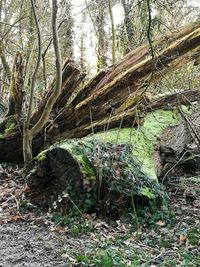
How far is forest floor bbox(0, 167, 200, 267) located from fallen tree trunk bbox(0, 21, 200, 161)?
1933 millimetres


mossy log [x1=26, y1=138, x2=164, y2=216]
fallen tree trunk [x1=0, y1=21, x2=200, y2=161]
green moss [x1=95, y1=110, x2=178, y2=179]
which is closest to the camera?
mossy log [x1=26, y1=138, x2=164, y2=216]

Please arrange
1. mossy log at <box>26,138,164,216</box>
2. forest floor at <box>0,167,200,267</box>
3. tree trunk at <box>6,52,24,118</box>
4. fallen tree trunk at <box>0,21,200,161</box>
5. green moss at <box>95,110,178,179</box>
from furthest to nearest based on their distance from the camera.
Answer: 1. tree trunk at <box>6,52,24,118</box>
2. fallen tree trunk at <box>0,21,200,161</box>
3. green moss at <box>95,110,178,179</box>
4. mossy log at <box>26,138,164,216</box>
5. forest floor at <box>0,167,200,267</box>

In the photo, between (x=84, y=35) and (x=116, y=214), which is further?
(x=84, y=35)

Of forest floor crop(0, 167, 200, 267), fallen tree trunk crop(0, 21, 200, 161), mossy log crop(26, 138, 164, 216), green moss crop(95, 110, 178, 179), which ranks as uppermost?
fallen tree trunk crop(0, 21, 200, 161)

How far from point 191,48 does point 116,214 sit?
338cm

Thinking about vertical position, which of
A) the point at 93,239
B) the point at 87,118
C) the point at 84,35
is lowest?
the point at 93,239

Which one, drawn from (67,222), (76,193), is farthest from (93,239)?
(76,193)

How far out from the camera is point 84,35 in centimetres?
1532

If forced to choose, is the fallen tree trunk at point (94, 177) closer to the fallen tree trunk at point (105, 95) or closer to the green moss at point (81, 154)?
the green moss at point (81, 154)

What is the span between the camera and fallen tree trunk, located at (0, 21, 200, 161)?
7363mm

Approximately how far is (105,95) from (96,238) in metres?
3.51

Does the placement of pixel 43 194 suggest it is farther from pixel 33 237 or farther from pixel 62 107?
pixel 62 107

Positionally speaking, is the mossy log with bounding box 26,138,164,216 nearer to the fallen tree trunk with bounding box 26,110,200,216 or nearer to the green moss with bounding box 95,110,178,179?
the fallen tree trunk with bounding box 26,110,200,216

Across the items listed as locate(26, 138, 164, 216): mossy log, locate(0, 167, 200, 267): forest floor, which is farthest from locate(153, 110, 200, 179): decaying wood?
locate(26, 138, 164, 216): mossy log
